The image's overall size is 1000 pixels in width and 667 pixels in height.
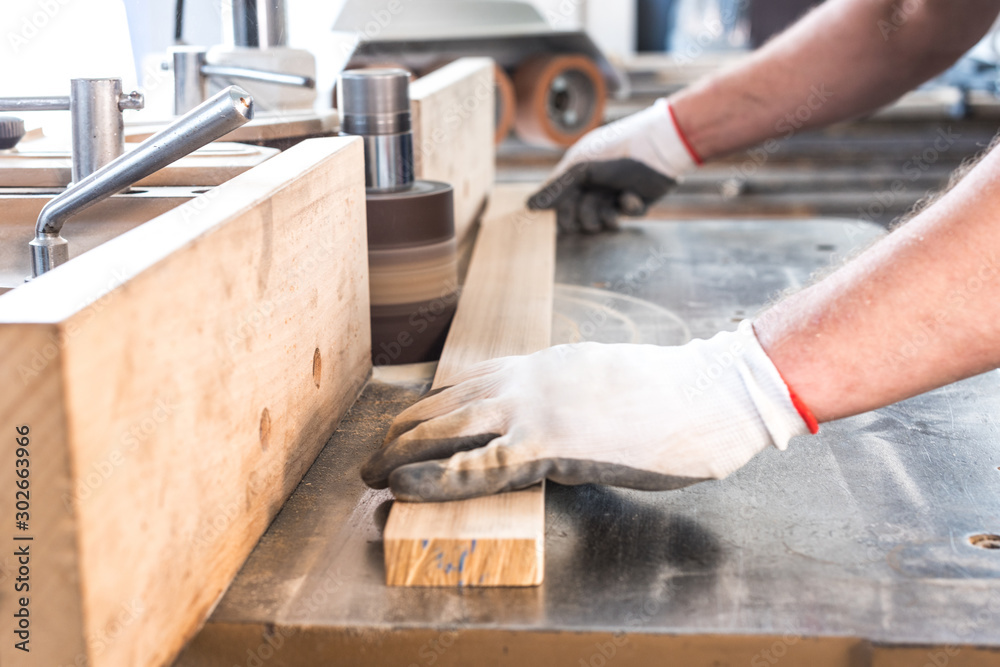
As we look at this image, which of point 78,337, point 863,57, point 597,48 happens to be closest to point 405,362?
point 78,337

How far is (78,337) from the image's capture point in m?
0.45

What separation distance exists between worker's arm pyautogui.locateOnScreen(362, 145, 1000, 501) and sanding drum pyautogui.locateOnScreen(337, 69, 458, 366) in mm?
324

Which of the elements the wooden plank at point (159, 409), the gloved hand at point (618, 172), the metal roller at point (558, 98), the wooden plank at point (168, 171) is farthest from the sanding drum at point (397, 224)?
the metal roller at point (558, 98)

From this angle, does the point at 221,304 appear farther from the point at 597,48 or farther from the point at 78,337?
the point at 597,48

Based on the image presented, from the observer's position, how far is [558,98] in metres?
3.17

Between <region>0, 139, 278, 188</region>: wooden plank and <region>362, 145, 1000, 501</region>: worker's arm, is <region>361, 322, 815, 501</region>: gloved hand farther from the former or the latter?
<region>0, 139, 278, 188</region>: wooden plank

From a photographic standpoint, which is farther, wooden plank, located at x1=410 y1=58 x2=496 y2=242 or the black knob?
wooden plank, located at x1=410 y1=58 x2=496 y2=242

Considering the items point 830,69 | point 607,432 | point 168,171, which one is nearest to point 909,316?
point 607,432

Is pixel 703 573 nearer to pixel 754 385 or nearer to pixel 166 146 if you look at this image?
pixel 754 385

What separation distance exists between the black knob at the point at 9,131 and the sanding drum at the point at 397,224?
0.39m

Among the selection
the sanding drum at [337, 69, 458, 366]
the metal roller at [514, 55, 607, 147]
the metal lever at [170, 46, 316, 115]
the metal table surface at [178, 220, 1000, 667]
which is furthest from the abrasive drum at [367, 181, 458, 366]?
the metal roller at [514, 55, 607, 147]

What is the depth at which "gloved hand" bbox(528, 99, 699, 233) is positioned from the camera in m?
1.71

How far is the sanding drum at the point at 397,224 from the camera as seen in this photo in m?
1.03

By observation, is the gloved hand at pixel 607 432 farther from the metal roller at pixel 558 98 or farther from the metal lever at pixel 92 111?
the metal roller at pixel 558 98
